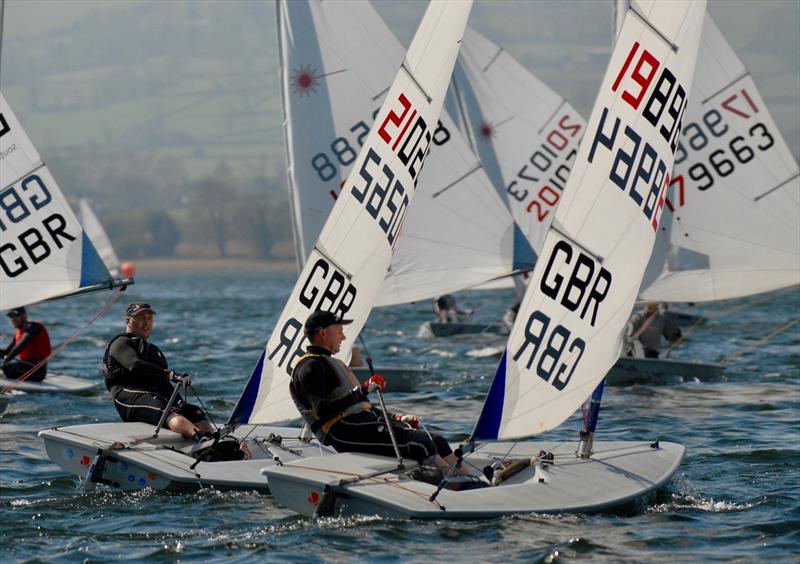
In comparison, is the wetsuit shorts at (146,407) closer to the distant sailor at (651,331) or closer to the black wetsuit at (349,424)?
the black wetsuit at (349,424)

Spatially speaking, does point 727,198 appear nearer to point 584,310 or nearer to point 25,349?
point 25,349

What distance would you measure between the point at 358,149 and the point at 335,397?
9.04 meters

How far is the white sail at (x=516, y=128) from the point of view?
22.5 m

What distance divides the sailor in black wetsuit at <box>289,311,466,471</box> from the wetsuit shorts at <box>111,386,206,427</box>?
184 centimetres

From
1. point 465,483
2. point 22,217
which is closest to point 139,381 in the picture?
point 465,483

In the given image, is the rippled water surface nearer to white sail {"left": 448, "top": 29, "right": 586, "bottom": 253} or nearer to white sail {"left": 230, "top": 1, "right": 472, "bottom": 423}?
white sail {"left": 230, "top": 1, "right": 472, "bottom": 423}

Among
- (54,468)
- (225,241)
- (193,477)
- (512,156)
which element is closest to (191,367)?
(512,156)

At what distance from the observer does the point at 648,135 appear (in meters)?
9.25

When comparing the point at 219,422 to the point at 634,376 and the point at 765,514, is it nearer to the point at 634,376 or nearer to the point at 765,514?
the point at 634,376

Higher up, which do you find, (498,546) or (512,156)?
(512,156)

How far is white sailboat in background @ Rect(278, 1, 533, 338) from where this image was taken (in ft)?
58.2

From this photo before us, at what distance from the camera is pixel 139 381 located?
11188 mm

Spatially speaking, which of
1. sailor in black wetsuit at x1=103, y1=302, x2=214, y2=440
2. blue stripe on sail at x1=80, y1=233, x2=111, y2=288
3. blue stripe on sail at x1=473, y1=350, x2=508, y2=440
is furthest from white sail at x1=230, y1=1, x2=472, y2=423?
blue stripe on sail at x1=80, y1=233, x2=111, y2=288

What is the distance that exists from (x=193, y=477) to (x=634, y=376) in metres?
8.38
